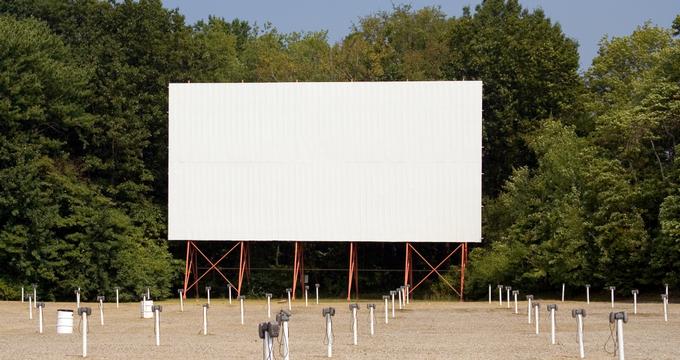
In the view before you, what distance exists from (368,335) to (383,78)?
39.2 metres

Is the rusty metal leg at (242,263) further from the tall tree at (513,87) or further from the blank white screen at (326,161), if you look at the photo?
the tall tree at (513,87)

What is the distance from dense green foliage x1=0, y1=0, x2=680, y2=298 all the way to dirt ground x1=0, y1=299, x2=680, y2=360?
5323 mm

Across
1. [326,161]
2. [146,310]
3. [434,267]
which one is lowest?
[146,310]

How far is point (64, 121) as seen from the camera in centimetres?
5850

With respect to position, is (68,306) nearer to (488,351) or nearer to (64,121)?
(64,121)

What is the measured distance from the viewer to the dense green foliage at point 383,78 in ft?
178

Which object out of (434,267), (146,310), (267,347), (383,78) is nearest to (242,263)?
(434,267)

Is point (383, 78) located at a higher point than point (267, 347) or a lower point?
higher

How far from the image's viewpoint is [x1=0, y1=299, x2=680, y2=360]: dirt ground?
2811 cm

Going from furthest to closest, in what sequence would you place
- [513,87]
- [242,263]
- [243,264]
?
[513,87] < [243,264] < [242,263]

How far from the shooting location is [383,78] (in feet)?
236

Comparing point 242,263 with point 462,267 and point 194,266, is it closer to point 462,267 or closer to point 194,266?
point 194,266

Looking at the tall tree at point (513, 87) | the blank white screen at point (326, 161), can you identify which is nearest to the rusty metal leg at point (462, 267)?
the blank white screen at point (326, 161)

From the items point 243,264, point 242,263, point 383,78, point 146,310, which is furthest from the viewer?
point 383,78
